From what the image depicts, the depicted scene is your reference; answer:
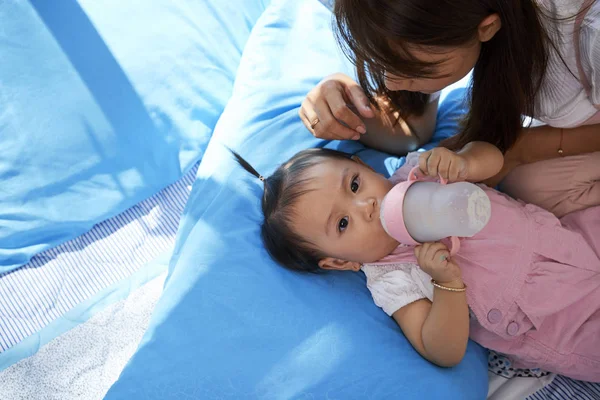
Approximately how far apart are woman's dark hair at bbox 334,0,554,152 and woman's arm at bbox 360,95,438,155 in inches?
10.9

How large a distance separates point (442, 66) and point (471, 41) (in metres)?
0.07

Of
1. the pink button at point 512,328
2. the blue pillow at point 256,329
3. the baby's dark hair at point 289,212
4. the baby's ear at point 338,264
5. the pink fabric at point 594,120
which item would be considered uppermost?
the pink fabric at point 594,120

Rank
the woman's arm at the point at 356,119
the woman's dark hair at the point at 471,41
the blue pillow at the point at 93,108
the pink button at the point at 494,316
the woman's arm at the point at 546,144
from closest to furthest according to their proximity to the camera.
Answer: the woman's dark hair at the point at 471,41 < the pink button at the point at 494,316 < the woman's arm at the point at 546,144 < the woman's arm at the point at 356,119 < the blue pillow at the point at 93,108

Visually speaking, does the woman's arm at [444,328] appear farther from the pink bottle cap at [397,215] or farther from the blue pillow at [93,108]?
the blue pillow at [93,108]

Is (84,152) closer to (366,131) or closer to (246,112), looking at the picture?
(246,112)

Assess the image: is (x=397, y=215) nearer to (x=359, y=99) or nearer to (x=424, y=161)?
(x=424, y=161)

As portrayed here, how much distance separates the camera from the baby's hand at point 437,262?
1188 mm

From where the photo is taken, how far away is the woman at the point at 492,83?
1022mm

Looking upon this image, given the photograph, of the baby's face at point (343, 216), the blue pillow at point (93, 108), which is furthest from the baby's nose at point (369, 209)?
the blue pillow at point (93, 108)

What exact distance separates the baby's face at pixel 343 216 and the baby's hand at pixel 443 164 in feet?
0.50

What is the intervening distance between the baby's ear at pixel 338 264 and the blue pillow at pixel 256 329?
4 cm

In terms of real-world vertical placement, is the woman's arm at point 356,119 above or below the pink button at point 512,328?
above

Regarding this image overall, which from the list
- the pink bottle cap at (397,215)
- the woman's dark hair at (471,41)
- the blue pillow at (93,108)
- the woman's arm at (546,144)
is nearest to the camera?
the woman's dark hair at (471,41)

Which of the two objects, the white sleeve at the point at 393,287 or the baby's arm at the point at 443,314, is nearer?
the baby's arm at the point at 443,314
